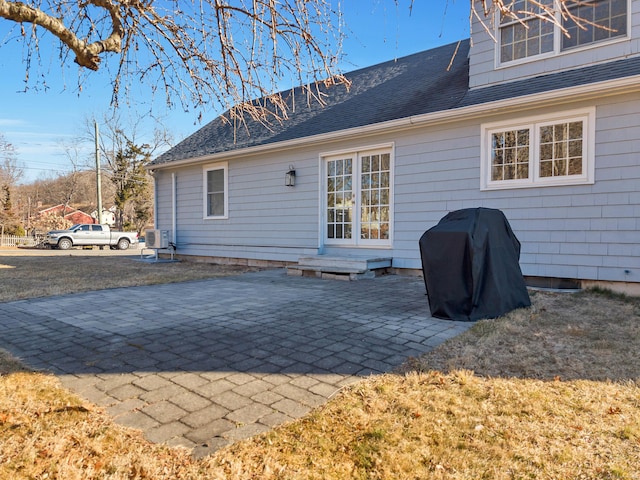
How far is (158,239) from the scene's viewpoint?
11.5 metres

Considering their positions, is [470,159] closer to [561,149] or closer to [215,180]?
[561,149]

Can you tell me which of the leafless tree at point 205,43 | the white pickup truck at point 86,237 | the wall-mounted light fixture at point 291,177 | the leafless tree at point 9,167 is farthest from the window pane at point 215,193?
the leafless tree at point 9,167

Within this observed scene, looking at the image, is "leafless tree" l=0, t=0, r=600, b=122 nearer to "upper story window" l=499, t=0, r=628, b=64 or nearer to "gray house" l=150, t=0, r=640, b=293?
"gray house" l=150, t=0, r=640, b=293

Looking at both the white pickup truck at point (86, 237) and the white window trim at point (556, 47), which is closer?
the white window trim at point (556, 47)

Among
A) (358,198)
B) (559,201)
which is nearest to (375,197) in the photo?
(358,198)

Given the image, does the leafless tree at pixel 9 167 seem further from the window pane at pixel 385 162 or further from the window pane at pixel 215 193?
the window pane at pixel 385 162

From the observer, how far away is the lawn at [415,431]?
5.57ft

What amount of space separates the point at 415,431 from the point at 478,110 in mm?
5591

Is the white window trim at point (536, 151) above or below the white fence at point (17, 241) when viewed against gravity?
above

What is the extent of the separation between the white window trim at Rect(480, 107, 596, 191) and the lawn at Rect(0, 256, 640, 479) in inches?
135

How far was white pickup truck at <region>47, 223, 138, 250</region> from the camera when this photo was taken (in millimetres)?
20252

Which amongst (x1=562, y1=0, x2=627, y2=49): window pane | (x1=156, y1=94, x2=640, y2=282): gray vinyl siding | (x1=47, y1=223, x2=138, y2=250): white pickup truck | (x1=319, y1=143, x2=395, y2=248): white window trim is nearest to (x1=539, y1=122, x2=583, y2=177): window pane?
(x1=156, y1=94, x2=640, y2=282): gray vinyl siding

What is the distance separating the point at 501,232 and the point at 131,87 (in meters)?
4.14

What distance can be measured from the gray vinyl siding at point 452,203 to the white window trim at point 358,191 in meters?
0.08
